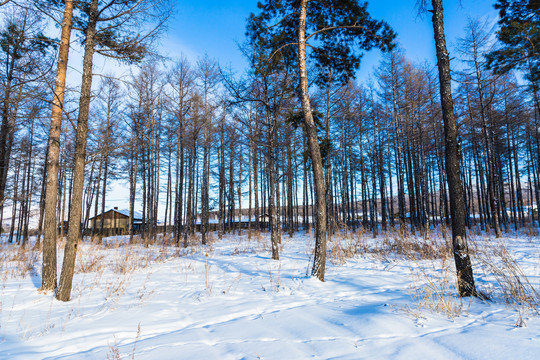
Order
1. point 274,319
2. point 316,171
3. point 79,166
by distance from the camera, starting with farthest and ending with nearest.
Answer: point 316,171 < point 79,166 < point 274,319

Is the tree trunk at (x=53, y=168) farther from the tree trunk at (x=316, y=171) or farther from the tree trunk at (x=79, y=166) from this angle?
the tree trunk at (x=316, y=171)

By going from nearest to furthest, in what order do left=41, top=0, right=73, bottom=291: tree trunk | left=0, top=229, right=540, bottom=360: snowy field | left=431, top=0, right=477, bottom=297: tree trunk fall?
left=0, top=229, right=540, bottom=360: snowy field
left=431, top=0, right=477, bottom=297: tree trunk
left=41, top=0, right=73, bottom=291: tree trunk

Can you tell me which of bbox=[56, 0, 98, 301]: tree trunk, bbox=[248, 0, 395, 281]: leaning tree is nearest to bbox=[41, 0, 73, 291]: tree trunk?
bbox=[56, 0, 98, 301]: tree trunk

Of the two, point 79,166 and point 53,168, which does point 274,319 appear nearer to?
point 79,166

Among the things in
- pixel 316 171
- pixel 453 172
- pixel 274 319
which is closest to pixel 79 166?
pixel 274 319

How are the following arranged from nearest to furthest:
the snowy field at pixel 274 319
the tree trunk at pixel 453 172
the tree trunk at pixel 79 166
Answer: the snowy field at pixel 274 319, the tree trunk at pixel 453 172, the tree trunk at pixel 79 166

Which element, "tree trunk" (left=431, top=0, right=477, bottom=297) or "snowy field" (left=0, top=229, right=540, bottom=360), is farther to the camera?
"tree trunk" (left=431, top=0, right=477, bottom=297)

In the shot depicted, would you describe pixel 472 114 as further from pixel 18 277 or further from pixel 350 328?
pixel 18 277

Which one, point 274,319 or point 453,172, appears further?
point 453,172

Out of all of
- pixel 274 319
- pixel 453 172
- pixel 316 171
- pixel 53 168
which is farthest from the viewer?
pixel 316 171

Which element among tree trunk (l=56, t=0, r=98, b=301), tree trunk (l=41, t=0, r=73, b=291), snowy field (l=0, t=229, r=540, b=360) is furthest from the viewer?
tree trunk (l=41, t=0, r=73, b=291)

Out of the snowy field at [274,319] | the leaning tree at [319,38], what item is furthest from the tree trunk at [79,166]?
the leaning tree at [319,38]

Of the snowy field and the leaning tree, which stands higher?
the leaning tree

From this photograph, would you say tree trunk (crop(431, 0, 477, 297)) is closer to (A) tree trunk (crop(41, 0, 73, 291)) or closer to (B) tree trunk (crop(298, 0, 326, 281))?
(B) tree trunk (crop(298, 0, 326, 281))
